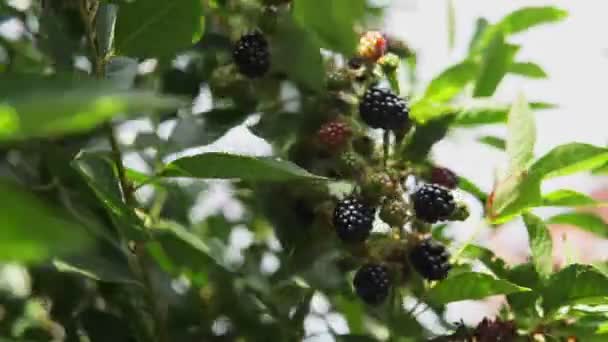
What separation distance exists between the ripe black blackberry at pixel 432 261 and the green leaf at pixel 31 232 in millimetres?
583

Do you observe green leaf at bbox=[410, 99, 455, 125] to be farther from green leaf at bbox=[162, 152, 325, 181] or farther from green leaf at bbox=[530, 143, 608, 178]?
green leaf at bbox=[162, 152, 325, 181]

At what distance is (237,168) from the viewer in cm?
67

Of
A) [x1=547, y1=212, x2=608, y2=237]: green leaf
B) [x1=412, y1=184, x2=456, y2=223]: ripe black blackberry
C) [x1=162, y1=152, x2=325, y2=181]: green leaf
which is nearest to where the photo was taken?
[x1=162, y1=152, x2=325, y2=181]: green leaf

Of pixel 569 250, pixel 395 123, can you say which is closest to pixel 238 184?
pixel 395 123

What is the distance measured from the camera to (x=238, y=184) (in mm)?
1058

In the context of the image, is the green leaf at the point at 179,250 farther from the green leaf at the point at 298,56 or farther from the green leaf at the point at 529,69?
the green leaf at the point at 529,69

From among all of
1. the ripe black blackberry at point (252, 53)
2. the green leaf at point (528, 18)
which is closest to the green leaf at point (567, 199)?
the green leaf at point (528, 18)

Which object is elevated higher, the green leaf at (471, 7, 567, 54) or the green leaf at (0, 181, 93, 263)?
the green leaf at (0, 181, 93, 263)

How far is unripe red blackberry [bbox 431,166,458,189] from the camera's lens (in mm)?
918

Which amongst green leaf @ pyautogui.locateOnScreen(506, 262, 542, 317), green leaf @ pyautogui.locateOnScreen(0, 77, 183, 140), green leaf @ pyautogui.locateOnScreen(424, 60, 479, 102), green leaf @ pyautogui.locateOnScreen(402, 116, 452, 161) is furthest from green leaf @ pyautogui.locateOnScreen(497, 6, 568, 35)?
green leaf @ pyautogui.locateOnScreen(0, 77, 183, 140)

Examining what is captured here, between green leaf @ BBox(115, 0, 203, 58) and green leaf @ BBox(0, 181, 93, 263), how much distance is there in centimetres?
48

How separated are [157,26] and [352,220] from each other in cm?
25

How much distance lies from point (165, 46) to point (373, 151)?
0.24 metres

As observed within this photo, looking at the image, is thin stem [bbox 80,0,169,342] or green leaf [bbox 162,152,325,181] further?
thin stem [bbox 80,0,169,342]
